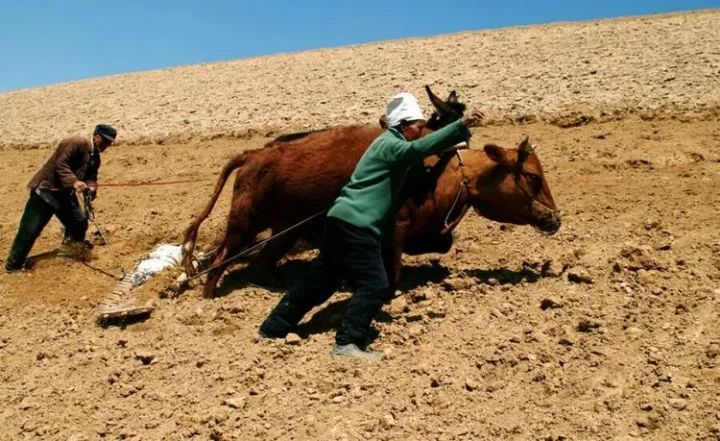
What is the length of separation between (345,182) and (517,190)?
171 centimetres

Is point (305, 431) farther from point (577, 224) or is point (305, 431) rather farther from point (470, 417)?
point (577, 224)

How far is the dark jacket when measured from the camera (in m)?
8.59

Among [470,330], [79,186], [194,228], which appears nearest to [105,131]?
[79,186]

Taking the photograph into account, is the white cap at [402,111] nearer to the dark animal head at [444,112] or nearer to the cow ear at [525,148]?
the dark animal head at [444,112]

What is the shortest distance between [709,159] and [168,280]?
275 inches

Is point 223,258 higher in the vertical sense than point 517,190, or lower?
lower

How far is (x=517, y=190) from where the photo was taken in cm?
748

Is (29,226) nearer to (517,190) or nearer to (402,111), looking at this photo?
(402,111)

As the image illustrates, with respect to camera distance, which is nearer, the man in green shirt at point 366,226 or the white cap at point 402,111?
the man in green shirt at point 366,226

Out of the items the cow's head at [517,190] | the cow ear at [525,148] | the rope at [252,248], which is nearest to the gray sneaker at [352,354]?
the rope at [252,248]

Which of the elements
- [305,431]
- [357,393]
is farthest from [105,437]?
[357,393]

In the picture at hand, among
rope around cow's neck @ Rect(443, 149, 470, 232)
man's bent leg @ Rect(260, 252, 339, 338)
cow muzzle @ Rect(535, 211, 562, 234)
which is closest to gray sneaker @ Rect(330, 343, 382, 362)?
man's bent leg @ Rect(260, 252, 339, 338)

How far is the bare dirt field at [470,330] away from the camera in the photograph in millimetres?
4816

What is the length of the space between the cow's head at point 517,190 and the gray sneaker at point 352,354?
101 inches
